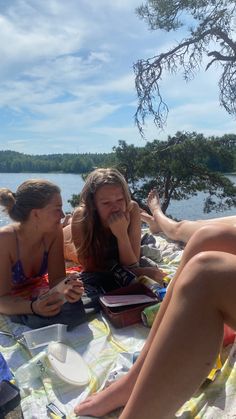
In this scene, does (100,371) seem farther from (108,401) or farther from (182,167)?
(182,167)

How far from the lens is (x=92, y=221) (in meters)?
2.62

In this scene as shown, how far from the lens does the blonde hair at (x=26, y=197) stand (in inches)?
89.3

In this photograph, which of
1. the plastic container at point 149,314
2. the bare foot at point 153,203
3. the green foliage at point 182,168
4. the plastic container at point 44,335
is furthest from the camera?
the green foliage at point 182,168

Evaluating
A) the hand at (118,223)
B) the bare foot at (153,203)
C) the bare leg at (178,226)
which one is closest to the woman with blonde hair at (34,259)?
the hand at (118,223)

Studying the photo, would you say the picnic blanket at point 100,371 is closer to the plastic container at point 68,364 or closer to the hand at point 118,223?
the plastic container at point 68,364

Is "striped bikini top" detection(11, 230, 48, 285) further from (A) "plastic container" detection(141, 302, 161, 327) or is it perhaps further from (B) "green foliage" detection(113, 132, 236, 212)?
(B) "green foliage" detection(113, 132, 236, 212)

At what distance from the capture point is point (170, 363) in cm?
97

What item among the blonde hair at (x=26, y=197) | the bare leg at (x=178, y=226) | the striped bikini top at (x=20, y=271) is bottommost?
the striped bikini top at (x=20, y=271)

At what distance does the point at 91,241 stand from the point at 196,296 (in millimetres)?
1701

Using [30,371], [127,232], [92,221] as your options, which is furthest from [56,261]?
[30,371]

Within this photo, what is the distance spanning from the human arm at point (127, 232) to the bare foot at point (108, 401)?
4.05 ft

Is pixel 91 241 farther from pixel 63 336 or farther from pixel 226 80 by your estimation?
pixel 226 80

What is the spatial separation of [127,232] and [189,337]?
1724 mm

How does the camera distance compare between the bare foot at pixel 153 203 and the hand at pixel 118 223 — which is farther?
the bare foot at pixel 153 203
